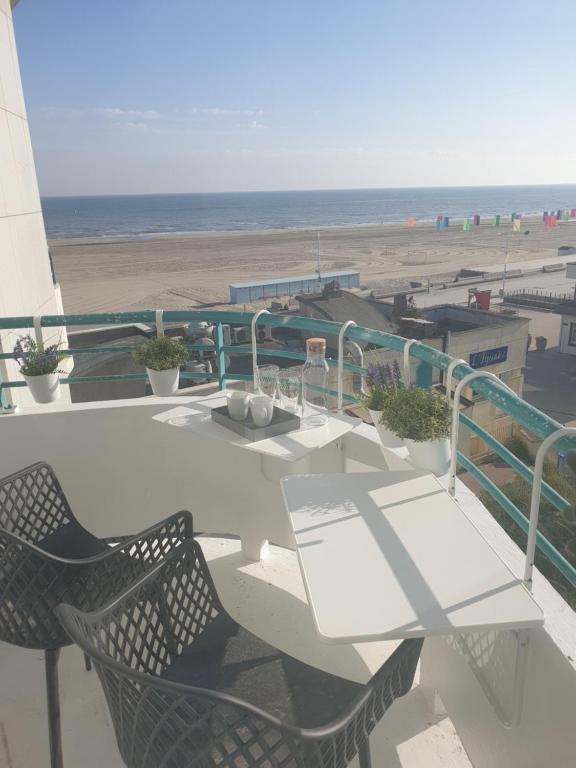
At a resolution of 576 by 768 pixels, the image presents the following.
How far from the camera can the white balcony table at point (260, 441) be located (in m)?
2.40

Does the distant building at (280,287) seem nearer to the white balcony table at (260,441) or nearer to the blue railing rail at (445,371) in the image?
the blue railing rail at (445,371)

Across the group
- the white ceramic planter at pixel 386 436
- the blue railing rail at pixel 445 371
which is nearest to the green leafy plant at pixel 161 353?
the blue railing rail at pixel 445 371

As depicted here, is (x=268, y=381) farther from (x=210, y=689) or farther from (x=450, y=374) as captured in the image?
(x=210, y=689)

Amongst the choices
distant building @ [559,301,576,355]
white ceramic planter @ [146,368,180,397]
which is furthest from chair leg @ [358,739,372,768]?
distant building @ [559,301,576,355]

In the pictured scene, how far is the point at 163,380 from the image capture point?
3.30 m

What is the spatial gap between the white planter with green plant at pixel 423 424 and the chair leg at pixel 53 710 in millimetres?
1390

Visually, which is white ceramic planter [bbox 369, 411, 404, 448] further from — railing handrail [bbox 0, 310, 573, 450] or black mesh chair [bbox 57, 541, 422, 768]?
black mesh chair [bbox 57, 541, 422, 768]

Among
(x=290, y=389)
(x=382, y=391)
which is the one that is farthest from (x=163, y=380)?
(x=382, y=391)

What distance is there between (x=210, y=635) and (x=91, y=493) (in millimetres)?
1742

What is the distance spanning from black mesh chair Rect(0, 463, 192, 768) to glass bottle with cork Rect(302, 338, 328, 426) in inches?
32.1

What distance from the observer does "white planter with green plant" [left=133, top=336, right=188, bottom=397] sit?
3.27 metres

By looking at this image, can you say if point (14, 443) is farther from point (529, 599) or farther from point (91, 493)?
point (529, 599)

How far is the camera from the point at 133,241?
68500 mm

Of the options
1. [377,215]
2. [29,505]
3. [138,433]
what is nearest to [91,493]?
[138,433]
